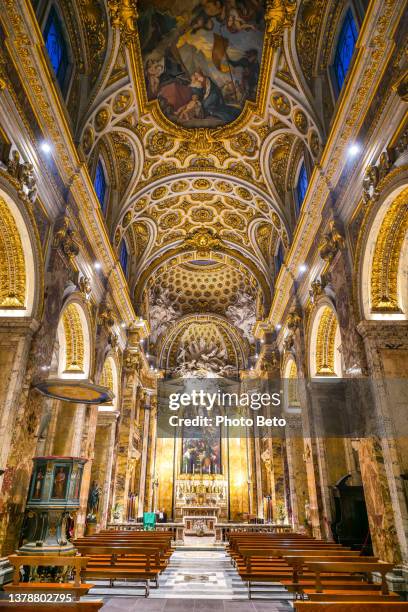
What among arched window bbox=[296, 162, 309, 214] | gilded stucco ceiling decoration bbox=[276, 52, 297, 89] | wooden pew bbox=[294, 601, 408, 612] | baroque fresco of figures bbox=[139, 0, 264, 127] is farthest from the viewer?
arched window bbox=[296, 162, 309, 214]

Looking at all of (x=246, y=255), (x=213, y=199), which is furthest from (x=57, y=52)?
(x=246, y=255)

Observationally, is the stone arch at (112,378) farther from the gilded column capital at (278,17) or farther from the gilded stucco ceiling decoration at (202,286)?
the gilded column capital at (278,17)

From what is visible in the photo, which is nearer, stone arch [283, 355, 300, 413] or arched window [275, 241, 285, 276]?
stone arch [283, 355, 300, 413]

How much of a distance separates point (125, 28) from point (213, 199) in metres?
8.92

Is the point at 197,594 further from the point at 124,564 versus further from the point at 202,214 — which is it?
the point at 202,214

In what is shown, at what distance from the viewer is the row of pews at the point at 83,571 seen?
15.9 ft

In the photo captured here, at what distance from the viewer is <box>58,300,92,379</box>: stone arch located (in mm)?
13398

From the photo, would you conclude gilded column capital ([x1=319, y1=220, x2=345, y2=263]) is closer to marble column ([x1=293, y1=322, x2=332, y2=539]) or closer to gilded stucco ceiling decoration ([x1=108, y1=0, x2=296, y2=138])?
marble column ([x1=293, y1=322, x2=332, y2=539])

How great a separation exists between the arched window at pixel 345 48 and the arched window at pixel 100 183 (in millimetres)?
8571

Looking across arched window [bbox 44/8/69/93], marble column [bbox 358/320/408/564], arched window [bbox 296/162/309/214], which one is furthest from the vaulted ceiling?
marble column [bbox 358/320/408/564]

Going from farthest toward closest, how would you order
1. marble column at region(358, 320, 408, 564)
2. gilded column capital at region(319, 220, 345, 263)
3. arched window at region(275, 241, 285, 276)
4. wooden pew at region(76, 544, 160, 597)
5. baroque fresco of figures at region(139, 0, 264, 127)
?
1. arched window at region(275, 241, 285, 276)
2. baroque fresco of figures at region(139, 0, 264, 127)
3. gilded column capital at region(319, 220, 345, 263)
4. marble column at region(358, 320, 408, 564)
5. wooden pew at region(76, 544, 160, 597)

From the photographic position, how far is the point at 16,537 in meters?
8.20

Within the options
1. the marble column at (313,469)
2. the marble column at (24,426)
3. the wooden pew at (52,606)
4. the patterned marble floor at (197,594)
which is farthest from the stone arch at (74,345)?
the wooden pew at (52,606)

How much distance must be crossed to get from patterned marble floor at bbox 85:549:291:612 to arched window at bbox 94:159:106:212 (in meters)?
12.3
